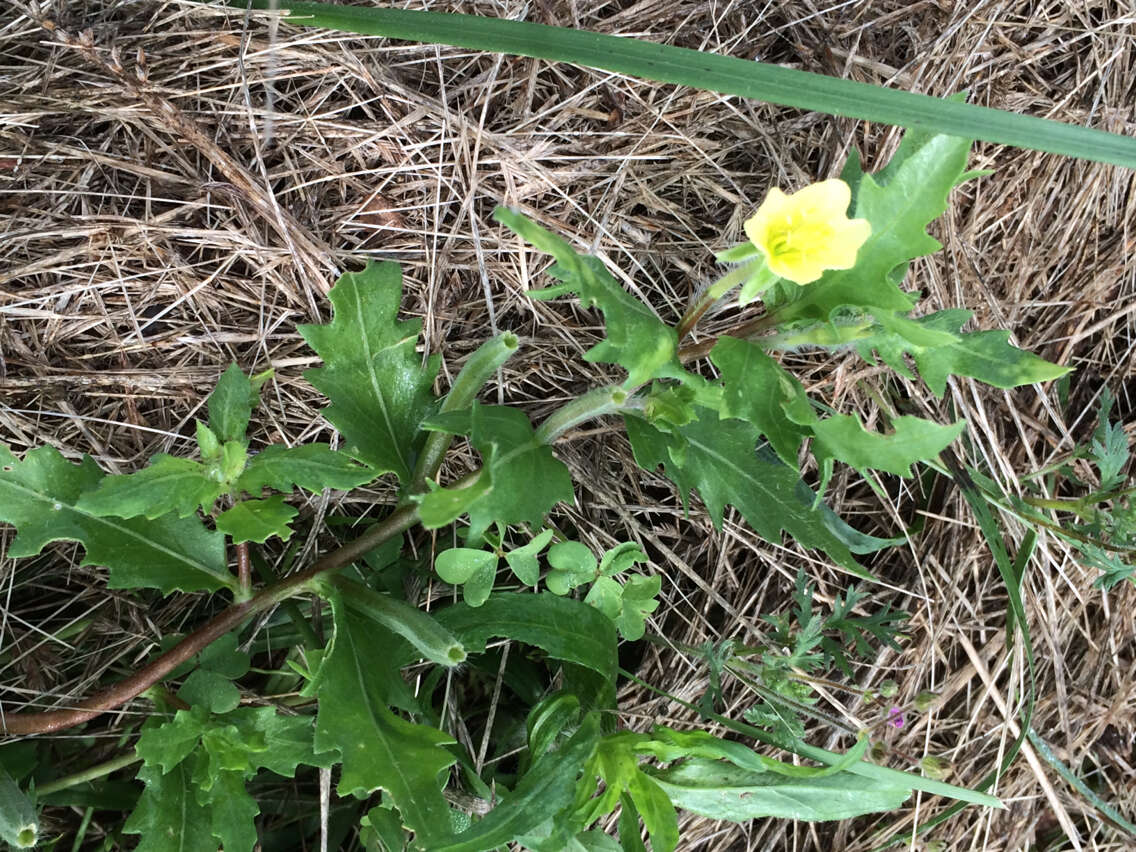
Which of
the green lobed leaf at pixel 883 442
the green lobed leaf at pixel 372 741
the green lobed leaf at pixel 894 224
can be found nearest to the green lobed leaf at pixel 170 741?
the green lobed leaf at pixel 372 741

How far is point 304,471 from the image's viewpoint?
1660 millimetres

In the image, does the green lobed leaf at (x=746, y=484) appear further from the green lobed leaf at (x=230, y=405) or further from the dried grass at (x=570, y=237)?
the green lobed leaf at (x=230, y=405)

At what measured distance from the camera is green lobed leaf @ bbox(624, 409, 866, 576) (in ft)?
5.61

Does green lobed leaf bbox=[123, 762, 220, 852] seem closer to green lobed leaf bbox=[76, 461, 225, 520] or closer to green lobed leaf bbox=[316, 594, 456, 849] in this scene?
green lobed leaf bbox=[316, 594, 456, 849]

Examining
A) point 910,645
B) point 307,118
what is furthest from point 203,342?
point 910,645

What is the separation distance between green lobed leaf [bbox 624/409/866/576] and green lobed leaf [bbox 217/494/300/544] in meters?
0.69

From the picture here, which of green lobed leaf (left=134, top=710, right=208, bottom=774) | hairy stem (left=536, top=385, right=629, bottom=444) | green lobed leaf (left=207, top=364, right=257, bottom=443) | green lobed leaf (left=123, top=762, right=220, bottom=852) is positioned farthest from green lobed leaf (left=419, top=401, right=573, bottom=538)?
green lobed leaf (left=123, top=762, right=220, bottom=852)

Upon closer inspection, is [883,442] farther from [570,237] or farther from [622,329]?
[570,237]

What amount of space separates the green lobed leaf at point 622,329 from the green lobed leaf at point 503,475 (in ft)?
0.76

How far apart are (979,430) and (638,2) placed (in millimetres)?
1328

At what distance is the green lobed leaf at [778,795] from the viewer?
70.9 inches

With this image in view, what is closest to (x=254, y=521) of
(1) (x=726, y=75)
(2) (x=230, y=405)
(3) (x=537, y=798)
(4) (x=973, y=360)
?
(2) (x=230, y=405)

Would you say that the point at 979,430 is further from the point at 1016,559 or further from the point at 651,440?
the point at 651,440

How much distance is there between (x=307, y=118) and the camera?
197cm
